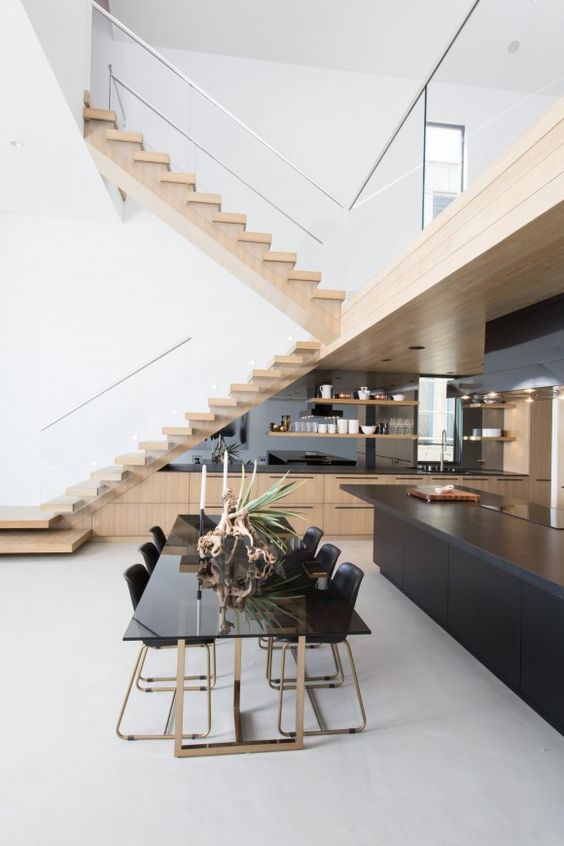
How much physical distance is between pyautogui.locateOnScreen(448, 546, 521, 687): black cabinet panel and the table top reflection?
1043mm

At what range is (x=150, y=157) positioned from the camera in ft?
17.5

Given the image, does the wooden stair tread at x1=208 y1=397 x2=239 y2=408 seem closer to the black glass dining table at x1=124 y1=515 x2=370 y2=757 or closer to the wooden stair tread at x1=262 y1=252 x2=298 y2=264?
the wooden stair tread at x1=262 y1=252 x2=298 y2=264

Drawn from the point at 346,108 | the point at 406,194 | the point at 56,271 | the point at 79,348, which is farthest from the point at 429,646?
the point at 346,108

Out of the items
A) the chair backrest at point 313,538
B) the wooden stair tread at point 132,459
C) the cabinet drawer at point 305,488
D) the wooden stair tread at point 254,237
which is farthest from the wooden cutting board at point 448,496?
the wooden stair tread at point 132,459

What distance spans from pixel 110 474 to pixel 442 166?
182 inches

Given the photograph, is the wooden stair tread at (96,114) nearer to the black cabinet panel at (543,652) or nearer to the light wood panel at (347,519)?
the light wood panel at (347,519)

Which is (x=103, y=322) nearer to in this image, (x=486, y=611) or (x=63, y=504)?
(x=63, y=504)

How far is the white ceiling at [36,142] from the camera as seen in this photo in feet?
12.9

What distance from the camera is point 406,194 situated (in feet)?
12.9

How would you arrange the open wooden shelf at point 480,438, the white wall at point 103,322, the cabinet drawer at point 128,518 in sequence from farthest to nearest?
the open wooden shelf at point 480,438 < the white wall at point 103,322 < the cabinet drawer at point 128,518

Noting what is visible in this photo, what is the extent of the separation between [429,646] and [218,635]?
2.20 metres

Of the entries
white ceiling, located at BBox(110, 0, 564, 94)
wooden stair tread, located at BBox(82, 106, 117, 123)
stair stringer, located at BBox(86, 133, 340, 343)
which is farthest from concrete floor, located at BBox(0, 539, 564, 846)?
white ceiling, located at BBox(110, 0, 564, 94)

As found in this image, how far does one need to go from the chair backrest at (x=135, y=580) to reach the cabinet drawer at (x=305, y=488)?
3.71 m

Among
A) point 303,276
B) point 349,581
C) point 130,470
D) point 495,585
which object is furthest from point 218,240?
point 495,585
